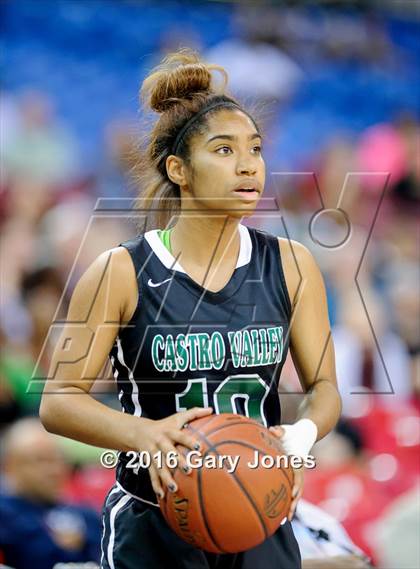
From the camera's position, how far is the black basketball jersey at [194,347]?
10.9 ft

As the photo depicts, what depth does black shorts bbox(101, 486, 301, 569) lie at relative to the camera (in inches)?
127

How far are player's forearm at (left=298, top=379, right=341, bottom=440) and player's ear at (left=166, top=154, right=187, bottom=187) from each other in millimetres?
801

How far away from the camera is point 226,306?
3.38 m

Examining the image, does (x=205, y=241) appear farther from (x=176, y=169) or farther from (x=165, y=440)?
(x=165, y=440)

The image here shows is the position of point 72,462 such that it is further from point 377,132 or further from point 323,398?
point 377,132

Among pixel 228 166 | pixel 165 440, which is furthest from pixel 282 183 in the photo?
pixel 165 440

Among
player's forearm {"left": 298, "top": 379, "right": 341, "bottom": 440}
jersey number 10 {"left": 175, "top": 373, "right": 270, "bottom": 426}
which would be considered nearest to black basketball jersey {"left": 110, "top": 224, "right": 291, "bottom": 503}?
jersey number 10 {"left": 175, "top": 373, "right": 270, "bottom": 426}

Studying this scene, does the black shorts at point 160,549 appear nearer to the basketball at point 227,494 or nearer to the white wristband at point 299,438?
the basketball at point 227,494

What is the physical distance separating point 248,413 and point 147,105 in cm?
113

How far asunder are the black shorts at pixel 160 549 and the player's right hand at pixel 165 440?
10.9 inches

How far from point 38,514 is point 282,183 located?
4.43 m

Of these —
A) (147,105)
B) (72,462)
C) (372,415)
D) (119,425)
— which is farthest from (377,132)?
(119,425)

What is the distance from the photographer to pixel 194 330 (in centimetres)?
332

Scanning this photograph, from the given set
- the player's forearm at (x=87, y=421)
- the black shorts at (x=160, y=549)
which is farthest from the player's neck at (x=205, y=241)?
the black shorts at (x=160, y=549)
